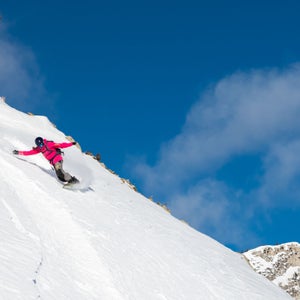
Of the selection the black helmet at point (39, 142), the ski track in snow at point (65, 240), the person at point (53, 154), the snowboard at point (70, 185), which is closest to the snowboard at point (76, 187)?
the snowboard at point (70, 185)

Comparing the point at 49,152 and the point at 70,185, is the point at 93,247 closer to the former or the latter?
the point at 70,185

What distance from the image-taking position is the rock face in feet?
181

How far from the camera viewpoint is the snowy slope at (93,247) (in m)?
9.48

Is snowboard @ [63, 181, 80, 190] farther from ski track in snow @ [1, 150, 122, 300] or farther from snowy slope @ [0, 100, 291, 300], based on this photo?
ski track in snow @ [1, 150, 122, 300]

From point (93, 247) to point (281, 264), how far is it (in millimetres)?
47462

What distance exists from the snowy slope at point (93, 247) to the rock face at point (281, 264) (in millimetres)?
37602

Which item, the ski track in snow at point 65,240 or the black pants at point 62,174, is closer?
the ski track in snow at point 65,240

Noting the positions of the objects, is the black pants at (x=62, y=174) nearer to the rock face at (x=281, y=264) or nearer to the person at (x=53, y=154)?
the person at (x=53, y=154)

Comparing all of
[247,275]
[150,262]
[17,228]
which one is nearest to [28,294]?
[17,228]

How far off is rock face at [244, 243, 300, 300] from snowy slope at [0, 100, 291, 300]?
37602 millimetres

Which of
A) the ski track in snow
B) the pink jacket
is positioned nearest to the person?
the pink jacket

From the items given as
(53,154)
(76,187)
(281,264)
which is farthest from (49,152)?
(281,264)

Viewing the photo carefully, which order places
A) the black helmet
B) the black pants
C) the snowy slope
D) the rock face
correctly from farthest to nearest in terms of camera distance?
1. the rock face
2. the black helmet
3. the black pants
4. the snowy slope

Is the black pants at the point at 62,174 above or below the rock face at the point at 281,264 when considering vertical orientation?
below
